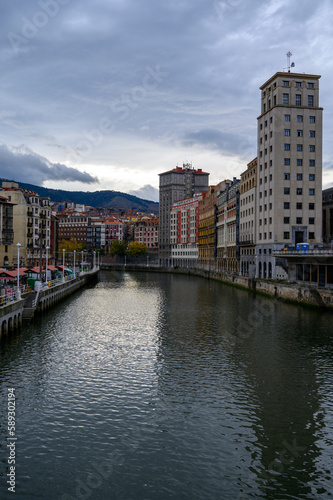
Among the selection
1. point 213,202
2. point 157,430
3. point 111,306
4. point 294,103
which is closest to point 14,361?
point 157,430

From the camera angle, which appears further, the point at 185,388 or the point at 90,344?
the point at 90,344

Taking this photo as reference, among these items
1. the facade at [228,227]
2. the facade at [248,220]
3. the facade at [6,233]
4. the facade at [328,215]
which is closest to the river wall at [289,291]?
the facade at [248,220]

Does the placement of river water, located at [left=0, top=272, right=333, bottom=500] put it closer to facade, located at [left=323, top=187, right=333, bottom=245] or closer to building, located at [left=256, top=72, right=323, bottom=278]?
building, located at [left=256, top=72, right=323, bottom=278]

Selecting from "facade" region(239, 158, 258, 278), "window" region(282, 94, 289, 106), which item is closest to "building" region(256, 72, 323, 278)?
"window" region(282, 94, 289, 106)

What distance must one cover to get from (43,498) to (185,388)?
12954 millimetres

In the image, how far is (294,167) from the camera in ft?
305

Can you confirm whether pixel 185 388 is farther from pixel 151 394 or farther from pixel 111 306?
pixel 111 306

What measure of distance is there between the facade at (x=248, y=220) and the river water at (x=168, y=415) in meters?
62.5

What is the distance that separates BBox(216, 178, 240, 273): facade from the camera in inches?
5217

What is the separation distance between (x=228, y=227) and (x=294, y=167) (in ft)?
176

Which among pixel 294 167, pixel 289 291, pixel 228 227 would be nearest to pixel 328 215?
pixel 228 227

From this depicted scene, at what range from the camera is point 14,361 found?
32938 mm

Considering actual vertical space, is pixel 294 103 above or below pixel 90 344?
above

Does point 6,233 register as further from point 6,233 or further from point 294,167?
point 294,167
